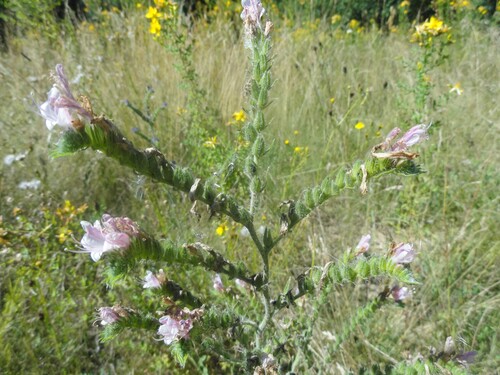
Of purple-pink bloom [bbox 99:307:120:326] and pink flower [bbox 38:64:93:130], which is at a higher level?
pink flower [bbox 38:64:93:130]

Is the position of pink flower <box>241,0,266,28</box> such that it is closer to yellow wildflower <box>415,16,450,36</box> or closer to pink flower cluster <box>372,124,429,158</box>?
pink flower cluster <box>372,124,429,158</box>

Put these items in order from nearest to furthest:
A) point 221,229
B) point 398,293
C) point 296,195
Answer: point 398,293 < point 221,229 < point 296,195

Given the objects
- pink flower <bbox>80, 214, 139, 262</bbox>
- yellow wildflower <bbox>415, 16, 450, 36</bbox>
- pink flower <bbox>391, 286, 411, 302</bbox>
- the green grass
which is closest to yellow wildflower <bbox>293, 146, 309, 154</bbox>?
the green grass

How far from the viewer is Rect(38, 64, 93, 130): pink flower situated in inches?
32.6

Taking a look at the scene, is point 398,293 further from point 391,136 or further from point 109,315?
point 109,315

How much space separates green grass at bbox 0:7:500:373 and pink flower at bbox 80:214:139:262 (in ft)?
1.68

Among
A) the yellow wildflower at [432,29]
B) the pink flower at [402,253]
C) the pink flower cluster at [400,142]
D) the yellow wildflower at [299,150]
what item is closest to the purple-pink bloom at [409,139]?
the pink flower cluster at [400,142]

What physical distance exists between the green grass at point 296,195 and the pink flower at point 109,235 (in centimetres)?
51

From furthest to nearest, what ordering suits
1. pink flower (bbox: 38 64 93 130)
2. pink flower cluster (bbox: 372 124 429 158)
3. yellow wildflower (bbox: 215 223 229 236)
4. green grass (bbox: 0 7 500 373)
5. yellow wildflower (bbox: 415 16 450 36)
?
yellow wildflower (bbox: 415 16 450 36), yellow wildflower (bbox: 215 223 229 236), green grass (bbox: 0 7 500 373), pink flower cluster (bbox: 372 124 429 158), pink flower (bbox: 38 64 93 130)

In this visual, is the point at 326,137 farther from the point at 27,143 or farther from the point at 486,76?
the point at 27,143

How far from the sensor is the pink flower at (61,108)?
2.71 feet

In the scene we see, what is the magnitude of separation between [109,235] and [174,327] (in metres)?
0.33

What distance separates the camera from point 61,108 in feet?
2.71

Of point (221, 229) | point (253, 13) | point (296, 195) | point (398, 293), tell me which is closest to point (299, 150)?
point (296, 195)
